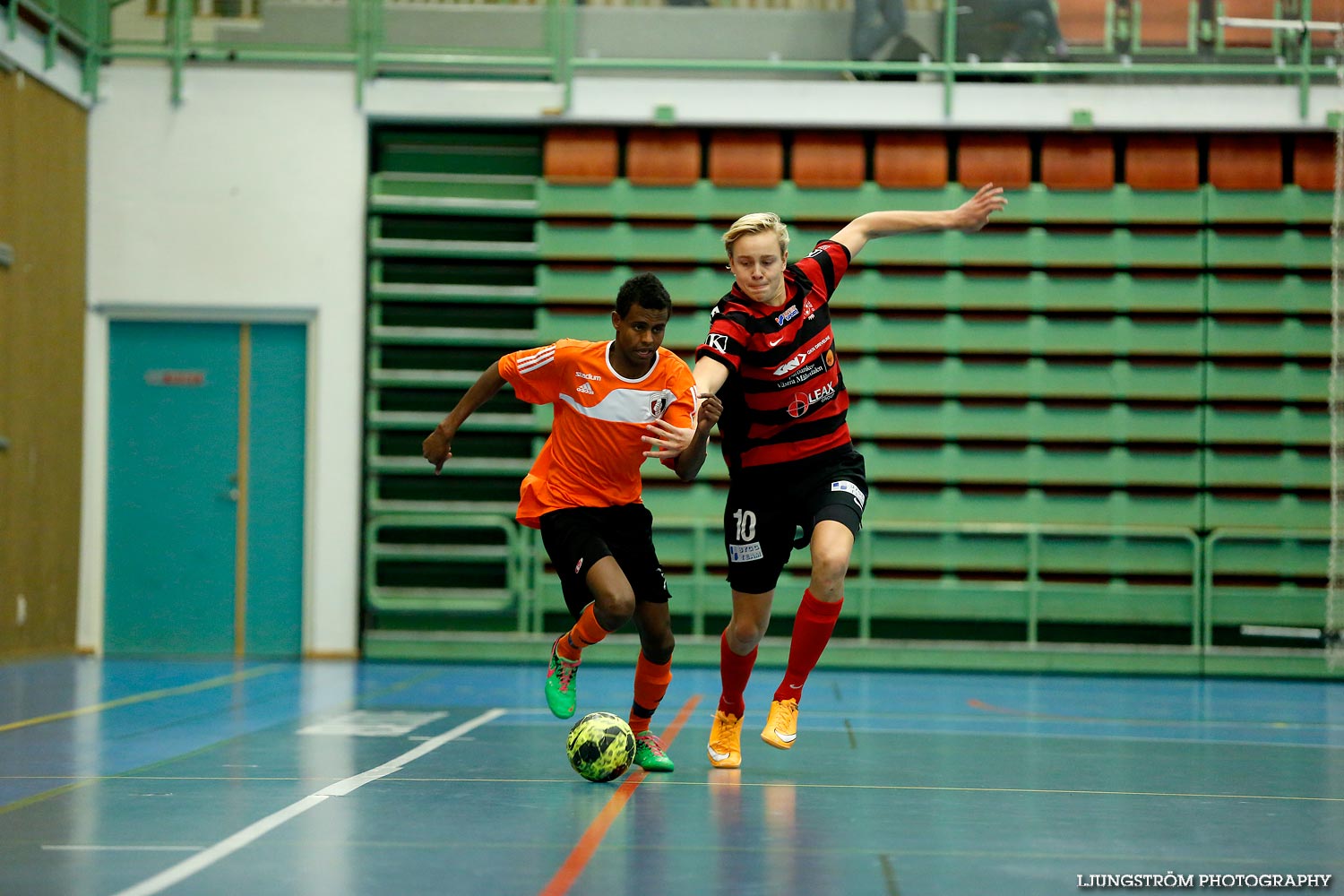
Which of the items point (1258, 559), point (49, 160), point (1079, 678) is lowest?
point (1079, 678)

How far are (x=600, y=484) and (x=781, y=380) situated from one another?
2.68 feet

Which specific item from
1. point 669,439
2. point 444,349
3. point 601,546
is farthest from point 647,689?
point 444,349

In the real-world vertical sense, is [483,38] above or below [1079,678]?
above

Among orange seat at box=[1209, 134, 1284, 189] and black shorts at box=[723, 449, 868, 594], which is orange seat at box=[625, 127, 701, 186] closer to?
orange seat at box=[1209, 134, 1284, 189]

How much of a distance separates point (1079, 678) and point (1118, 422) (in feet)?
6.96

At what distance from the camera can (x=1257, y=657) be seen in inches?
433

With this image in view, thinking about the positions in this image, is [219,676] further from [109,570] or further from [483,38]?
[483,38]

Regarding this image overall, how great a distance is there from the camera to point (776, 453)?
5.43 m

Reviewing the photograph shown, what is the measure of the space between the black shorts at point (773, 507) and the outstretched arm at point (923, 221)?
93cm

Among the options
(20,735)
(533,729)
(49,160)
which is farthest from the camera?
(49,160)

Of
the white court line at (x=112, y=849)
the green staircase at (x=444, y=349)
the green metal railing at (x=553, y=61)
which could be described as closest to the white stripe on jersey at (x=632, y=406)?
the white court line at (x=112, y=849)

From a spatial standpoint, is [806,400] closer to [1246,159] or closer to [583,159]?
[583,159]

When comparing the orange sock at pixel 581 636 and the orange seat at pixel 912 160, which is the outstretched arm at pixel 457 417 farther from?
the orange seat at pixel 912 160

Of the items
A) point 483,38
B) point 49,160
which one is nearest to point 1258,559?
point 483,38
